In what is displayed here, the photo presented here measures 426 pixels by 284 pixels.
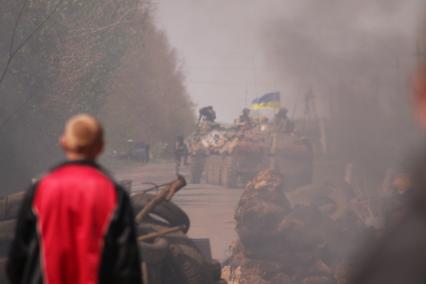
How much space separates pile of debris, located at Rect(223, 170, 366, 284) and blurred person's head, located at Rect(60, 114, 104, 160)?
413 inches

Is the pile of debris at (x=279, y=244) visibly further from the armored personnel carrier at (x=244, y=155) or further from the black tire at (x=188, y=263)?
the armored personnel carrier at (x=244, y=155)

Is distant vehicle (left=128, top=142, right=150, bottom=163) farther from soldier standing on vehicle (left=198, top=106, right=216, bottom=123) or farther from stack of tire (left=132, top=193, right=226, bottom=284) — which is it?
stack of tire (left=132, top=193, right=226, bottom=284)

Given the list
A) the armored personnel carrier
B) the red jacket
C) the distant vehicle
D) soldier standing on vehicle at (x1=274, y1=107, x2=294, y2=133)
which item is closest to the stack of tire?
the red jacket

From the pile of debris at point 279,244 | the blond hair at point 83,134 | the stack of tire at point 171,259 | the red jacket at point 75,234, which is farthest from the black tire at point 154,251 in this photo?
the blond hair at point 83,134

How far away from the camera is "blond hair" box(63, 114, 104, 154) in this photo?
4574mm

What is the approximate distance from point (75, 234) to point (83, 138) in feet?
1.16

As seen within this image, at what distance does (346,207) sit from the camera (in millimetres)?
21500

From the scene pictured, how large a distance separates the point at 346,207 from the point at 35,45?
45.1 ft

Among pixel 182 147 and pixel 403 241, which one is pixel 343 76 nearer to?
pixel 182 147

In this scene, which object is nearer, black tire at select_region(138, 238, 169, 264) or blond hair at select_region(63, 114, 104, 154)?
blond hair at select_region(63, 114, 104, 154)

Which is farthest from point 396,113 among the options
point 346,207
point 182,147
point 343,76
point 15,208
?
point 15,208

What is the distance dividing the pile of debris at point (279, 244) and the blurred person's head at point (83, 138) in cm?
1050

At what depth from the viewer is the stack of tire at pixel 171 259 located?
37.2 feet

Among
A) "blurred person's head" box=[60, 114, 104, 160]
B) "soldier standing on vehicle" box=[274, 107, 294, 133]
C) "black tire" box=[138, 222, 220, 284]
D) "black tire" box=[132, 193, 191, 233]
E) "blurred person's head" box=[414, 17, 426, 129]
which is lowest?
"black tire" box=[138, 222, 220, 284]
